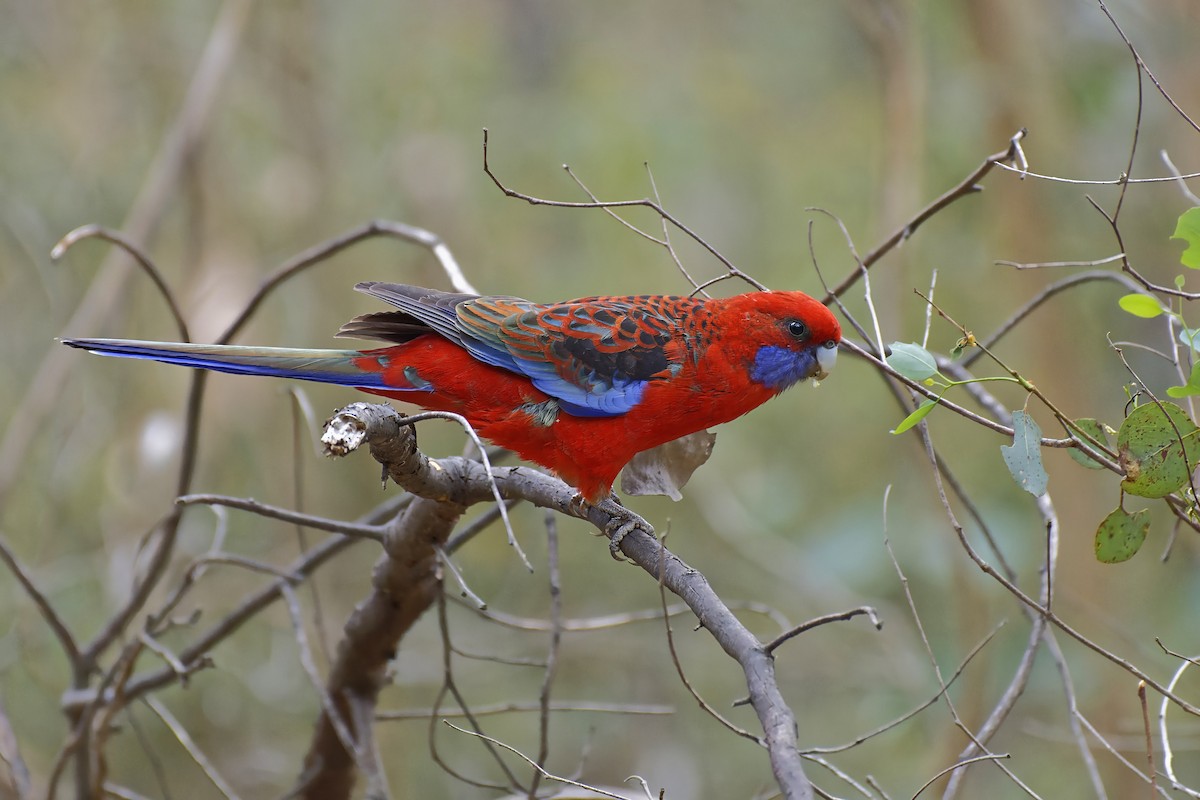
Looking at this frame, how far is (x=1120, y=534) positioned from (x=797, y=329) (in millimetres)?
1310

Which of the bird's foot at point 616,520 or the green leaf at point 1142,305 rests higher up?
the bird's foot at point 616,520

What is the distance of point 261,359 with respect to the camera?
110 inches

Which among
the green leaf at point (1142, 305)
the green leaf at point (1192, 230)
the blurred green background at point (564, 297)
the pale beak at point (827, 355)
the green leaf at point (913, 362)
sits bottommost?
the green leaf at point (913, 362)

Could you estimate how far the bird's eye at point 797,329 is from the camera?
308 cm

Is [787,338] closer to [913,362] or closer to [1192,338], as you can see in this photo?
[913,362]

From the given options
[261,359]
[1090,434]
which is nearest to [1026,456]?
[1090,434]

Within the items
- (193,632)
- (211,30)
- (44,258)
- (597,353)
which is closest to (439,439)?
(193,632)

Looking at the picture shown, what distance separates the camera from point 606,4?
9930 millimetres

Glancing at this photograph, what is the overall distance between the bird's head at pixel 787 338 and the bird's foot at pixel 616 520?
1.81 ft

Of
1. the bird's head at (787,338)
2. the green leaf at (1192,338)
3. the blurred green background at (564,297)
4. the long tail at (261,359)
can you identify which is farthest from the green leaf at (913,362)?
the blurred green background at (564,297)

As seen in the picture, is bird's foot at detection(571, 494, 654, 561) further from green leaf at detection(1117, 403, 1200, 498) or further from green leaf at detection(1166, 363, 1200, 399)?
green leaf at detection(1166, 363, 1200, 399)

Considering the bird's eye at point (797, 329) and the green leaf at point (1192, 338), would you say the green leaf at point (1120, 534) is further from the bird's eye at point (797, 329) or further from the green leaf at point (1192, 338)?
the bird's eye at point (797, 329)

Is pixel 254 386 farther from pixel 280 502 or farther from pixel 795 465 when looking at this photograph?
pixel 795 465

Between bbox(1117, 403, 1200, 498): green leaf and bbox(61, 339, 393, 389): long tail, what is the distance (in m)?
1.96
